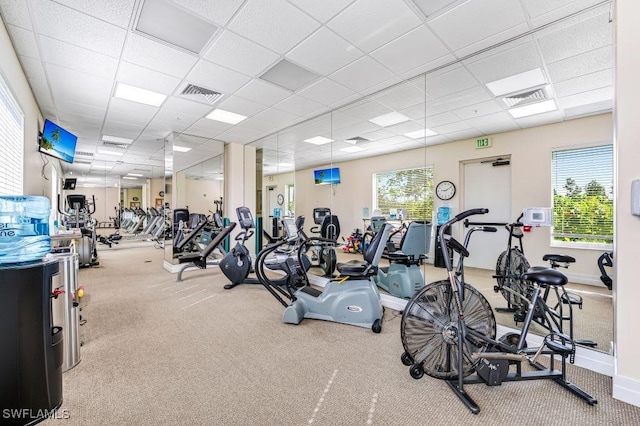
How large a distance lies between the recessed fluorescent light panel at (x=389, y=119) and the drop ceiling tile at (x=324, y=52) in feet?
5.32

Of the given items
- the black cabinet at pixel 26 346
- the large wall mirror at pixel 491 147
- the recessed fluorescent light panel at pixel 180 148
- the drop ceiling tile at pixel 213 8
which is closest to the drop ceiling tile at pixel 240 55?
the drop ceiling tile at pixel 213 8

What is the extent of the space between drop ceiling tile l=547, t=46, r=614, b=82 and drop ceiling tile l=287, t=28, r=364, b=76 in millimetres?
2178

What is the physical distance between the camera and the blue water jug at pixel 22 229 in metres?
1.51

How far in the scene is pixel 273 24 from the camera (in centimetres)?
262

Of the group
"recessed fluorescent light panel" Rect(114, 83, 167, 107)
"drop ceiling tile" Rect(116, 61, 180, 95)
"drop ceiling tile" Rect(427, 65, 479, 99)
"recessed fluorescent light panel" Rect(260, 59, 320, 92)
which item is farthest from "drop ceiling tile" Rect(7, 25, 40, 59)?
"drop ceiling tile" Rect(427, 65, 479, 99)

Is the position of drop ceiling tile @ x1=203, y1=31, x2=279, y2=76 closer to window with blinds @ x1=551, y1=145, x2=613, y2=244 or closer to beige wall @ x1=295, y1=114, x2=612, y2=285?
beige wall @ x1=295, y1=114, x2=612, y2=285

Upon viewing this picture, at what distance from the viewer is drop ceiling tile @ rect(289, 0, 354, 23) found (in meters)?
2.34

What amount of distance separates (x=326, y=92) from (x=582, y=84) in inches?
118

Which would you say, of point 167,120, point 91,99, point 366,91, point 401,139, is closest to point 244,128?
point 167,120

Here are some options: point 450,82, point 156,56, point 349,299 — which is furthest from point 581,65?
point 156,56

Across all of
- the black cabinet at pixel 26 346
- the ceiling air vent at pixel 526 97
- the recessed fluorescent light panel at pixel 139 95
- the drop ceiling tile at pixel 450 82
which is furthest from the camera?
the recessed fluorescent light panel at pixel 139 95

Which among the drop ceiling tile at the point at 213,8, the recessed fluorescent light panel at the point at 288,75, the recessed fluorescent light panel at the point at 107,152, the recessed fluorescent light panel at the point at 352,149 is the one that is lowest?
the recessed fluorescent light panel at the point at 352,149

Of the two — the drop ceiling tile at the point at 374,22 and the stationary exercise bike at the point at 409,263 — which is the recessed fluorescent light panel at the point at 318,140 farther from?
the drop ceiling tile at the point at 374,22

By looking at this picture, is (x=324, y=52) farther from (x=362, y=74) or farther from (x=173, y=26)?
(x=173, y=26)
